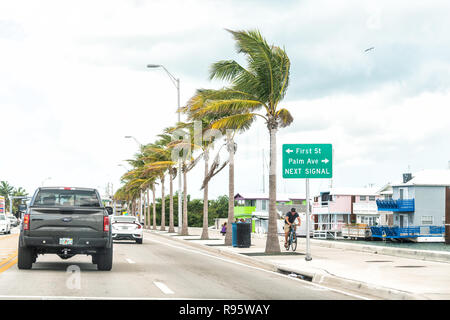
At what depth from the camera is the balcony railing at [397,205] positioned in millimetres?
62969

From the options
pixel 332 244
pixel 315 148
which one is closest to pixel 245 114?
pixel 315 148

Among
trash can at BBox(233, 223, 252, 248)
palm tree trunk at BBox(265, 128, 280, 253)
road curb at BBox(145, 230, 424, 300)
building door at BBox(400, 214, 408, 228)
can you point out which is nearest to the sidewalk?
road curb at BBox(145, 230, 424, 300)

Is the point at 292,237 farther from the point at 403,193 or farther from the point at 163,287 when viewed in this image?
the point at 403,193

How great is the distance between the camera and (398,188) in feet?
216

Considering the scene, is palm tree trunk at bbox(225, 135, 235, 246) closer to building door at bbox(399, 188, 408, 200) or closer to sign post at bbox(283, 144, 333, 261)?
sign post at bbox(283, 144, 333, 261)

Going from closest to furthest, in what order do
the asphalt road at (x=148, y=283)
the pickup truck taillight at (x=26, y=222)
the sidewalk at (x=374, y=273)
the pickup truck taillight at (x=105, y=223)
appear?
1. the asphalt road at (x=148, y=283)
2. the sidewalk at (x=374, y=273)
3. the pickup truck taillight at (x=26, y=222)
4. the pickup truck taillight at (x=105, y=223)

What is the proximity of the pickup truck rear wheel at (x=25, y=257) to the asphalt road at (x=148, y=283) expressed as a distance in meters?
0.22

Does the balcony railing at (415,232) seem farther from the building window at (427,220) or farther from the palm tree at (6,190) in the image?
the palm tree at (6,190)

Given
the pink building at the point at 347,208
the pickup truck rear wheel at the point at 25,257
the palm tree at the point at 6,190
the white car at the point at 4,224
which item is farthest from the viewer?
the palm tree at the point at 6,190

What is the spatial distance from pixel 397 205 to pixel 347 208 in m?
14.9

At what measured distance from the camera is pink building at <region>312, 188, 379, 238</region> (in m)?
77.1

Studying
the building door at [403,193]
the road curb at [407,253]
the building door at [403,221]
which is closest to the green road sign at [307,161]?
the road curb at [407,253]

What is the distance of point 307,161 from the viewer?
843 inches

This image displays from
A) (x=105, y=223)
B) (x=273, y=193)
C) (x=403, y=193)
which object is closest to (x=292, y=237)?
(x=273, y=193)
